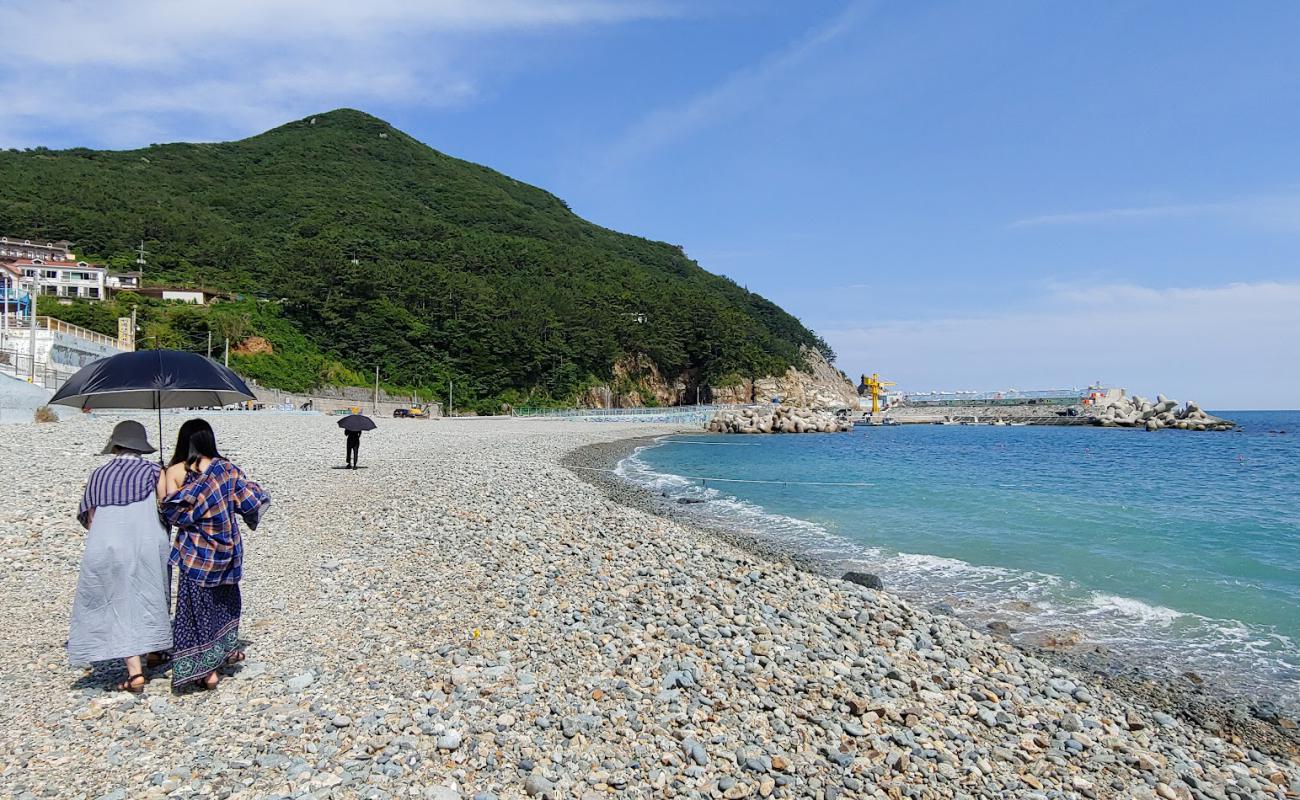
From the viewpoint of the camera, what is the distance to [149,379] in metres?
6.55

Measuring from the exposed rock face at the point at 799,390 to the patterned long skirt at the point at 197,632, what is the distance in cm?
9253

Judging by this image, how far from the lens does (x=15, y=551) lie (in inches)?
338

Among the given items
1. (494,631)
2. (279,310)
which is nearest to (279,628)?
(494,631)

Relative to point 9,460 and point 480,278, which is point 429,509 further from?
point 480,278

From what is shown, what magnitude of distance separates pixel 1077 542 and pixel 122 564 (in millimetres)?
17125

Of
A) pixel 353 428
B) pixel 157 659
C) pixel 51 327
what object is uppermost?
pixel 51 327

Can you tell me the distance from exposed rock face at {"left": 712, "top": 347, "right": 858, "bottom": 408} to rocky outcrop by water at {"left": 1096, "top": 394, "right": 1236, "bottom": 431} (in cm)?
3822

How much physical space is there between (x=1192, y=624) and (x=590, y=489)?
1351 cm

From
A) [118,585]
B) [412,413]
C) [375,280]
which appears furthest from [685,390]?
[118,585]

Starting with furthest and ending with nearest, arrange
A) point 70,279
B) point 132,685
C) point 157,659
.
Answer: point 70,279, point 157,659, point 132,685

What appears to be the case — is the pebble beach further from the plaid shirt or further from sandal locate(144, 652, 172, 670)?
the plaid shirt

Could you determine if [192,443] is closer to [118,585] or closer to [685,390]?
[118,585]

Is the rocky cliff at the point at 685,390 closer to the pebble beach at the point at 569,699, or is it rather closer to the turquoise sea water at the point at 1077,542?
the turquoise sea water at the point at 1077,542

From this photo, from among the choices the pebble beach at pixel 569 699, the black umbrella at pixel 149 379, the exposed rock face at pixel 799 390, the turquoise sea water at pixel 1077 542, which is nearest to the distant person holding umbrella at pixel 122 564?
→ the pebble beach at pixel 569 699
